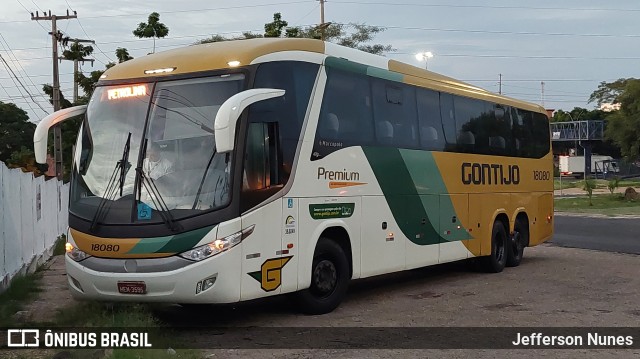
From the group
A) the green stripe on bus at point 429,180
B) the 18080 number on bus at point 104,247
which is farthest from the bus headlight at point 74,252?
the green stripe on bus at point 429,180

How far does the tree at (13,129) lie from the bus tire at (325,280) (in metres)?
71.5

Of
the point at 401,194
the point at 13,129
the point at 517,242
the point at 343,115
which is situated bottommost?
the point at 517,242

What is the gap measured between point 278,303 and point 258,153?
2.86 m

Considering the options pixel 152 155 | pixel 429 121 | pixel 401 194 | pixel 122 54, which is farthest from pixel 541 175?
pixel 122 54

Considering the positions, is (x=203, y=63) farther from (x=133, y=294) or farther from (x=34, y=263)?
(x=34, y=263)

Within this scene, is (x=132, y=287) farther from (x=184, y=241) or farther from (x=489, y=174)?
(x=489, y=174)

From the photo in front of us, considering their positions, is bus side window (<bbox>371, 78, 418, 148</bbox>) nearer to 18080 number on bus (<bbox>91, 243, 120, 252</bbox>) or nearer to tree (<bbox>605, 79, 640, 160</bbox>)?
18080 number on bus (<bbox>91, 243, 120, 252</bbox>)

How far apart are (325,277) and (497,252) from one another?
6.46 meters

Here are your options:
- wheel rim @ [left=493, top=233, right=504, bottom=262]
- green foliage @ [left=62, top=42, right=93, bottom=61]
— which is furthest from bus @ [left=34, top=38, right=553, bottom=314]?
green foliage @ [left=62, top=42, right=93, bottom=61]

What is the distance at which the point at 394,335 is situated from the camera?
28.9 feet

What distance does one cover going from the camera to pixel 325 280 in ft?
33.4

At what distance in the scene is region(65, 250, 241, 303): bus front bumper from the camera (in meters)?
8.42

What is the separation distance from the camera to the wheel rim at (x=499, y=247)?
15625 millimetres

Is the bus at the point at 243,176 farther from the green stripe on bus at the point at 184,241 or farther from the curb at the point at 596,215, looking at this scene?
the curb at the point at 596,215
